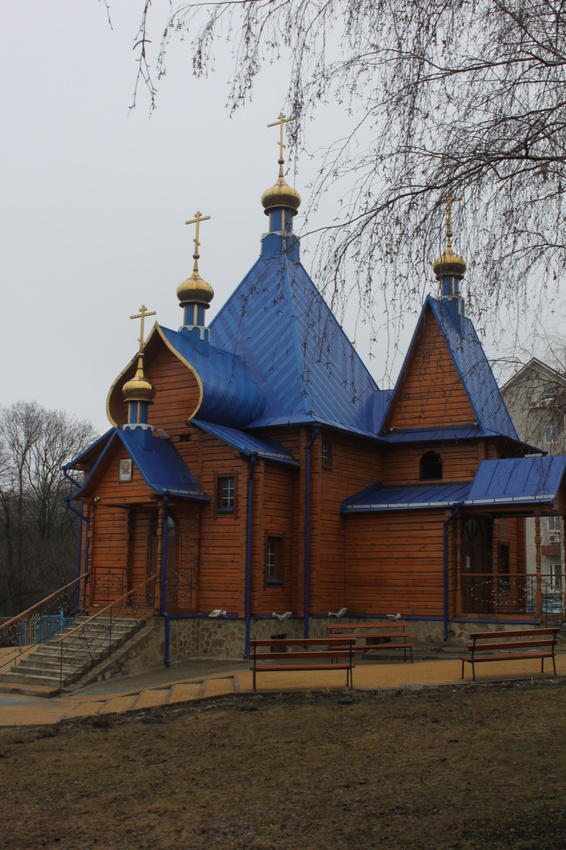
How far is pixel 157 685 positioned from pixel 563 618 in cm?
749

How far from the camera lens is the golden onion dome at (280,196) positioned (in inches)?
813

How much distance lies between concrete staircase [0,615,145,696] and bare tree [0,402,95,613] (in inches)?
917

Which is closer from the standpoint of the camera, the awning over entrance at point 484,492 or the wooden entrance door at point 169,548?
the awning over entrance at point 484,492

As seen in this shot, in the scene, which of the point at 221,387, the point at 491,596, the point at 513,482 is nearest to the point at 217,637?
the point at 221,387

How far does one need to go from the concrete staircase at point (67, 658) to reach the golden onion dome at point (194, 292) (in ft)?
22.8

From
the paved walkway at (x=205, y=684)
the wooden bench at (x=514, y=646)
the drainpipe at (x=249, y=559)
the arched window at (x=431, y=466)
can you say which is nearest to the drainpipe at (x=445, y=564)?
the wooden bench at (x=514, y=646)

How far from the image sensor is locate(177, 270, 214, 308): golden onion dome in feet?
61.5

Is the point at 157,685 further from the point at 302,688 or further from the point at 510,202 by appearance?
the point at 510,202

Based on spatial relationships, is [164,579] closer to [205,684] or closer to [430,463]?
[205,684]

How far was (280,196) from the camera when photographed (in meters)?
20.7

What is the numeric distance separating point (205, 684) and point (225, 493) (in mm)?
4936

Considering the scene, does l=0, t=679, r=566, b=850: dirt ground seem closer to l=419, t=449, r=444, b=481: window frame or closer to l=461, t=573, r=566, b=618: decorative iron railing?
l=461, t=573, r=566, b=618: decorative iron railing

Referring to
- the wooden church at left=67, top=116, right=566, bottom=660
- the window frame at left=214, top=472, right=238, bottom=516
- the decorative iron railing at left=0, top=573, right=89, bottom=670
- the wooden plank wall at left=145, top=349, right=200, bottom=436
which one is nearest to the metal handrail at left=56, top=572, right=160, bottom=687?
the wooden church at left=67, top=116, right=566, bottom=660

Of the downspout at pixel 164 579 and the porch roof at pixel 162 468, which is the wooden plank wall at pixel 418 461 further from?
the downspout at pixel 164 579
